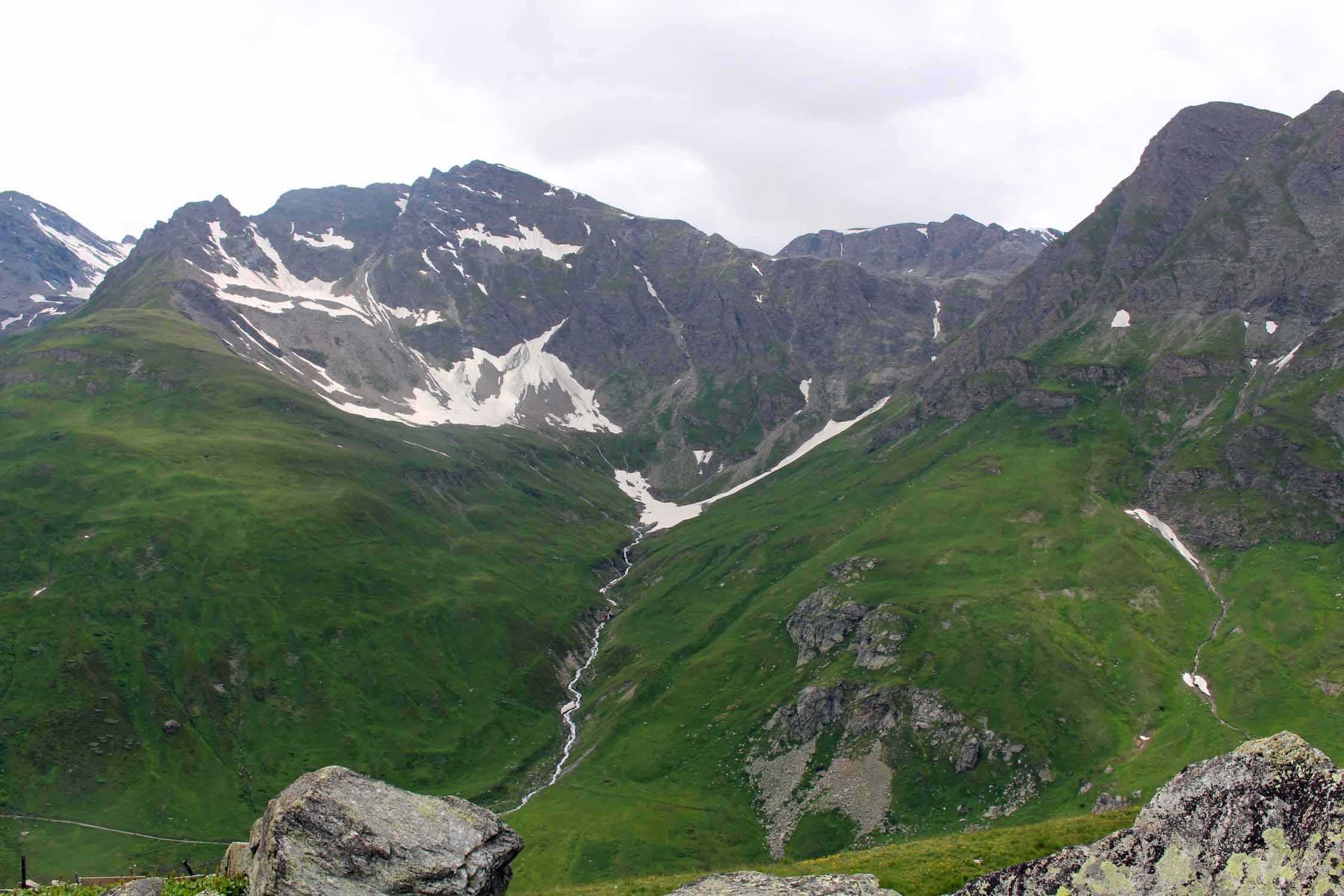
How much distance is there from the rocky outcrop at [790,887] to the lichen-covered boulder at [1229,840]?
5853 millimetres

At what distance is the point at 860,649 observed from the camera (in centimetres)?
17612

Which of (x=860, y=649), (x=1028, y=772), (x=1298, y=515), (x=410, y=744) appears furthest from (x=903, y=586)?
(x=410, y=744)

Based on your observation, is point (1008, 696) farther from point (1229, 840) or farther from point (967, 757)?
point (1229, 840)

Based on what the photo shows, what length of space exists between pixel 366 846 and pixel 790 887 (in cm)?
1249

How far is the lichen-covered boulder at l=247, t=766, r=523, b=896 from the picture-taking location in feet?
76.6

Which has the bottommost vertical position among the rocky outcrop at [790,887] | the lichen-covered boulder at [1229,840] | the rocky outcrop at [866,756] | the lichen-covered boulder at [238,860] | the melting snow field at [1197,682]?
the rocky outcrop at [866,756]

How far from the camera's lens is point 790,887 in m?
24.1

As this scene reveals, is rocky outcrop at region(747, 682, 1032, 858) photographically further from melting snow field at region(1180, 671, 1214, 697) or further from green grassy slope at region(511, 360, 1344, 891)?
melting snow field at region(1180, 671, 1214, 697)

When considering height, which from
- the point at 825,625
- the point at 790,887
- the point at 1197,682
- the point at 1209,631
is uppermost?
the point at 790,887

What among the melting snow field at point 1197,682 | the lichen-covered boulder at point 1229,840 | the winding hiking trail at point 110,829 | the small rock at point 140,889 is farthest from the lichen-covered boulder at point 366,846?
the melting snow field at point 1197,682

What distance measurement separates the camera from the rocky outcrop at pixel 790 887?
23.5m

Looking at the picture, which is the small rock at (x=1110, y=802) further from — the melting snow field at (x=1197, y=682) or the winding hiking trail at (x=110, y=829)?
the winding hiking trail at (x=110, y=829)

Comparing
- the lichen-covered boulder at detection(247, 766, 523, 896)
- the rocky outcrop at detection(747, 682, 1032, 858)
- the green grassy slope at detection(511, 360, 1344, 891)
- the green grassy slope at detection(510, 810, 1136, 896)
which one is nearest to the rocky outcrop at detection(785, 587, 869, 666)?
the green grassy slope at detection(511, 360, 1344, 891)

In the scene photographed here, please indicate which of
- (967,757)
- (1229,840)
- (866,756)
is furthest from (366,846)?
(866,756)
